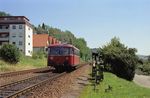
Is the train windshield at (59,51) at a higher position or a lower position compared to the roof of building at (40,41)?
lower

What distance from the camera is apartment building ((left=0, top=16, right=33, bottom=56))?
94.7 m

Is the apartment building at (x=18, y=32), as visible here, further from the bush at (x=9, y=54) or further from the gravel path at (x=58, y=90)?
the gravel path at (x=58, y=90)

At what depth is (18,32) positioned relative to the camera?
96375 mm

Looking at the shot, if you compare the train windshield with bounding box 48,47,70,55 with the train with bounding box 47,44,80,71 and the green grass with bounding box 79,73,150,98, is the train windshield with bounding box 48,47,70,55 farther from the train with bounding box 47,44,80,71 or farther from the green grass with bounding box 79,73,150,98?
the green grass with bounding box 79,73,150,98

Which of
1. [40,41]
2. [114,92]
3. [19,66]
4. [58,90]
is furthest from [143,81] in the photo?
[40,41]

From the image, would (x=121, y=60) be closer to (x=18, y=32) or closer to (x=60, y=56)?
(x=60, y=56)

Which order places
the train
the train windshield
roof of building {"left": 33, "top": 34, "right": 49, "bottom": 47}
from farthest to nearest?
roof of building {"left": 33, "top": 34, "right": 49, "bottom": 47} < the train windshield < the train

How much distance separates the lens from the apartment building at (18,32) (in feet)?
311

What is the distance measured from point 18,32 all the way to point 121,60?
52770 mm

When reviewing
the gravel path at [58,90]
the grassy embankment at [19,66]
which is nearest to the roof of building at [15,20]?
the grassy embankment at [19,66]

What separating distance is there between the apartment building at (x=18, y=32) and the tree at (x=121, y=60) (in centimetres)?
4585

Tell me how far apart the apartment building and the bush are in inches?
1834

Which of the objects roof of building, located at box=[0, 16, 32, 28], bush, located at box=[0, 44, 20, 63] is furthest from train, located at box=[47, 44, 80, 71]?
roof of building, located at box=[0, 16, 32, 28]

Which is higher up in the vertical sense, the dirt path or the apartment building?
the apartment building
